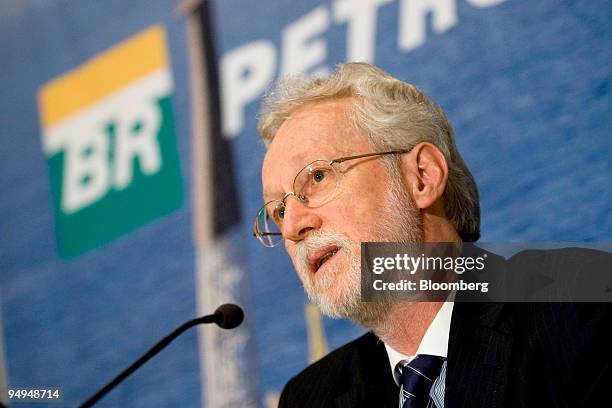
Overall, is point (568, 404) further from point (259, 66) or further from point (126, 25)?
point (126, 25)

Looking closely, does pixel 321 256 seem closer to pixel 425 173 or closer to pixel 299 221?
pixel 299 221

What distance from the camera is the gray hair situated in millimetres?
1842

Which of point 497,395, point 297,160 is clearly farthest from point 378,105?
point 497,395

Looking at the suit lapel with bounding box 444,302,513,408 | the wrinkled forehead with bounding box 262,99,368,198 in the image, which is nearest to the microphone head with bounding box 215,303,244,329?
the wrinkled forehead with bounding box 262,99,368,198

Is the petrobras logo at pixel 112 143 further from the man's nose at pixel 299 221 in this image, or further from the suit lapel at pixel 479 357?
the suit lapel at pixel 479 357

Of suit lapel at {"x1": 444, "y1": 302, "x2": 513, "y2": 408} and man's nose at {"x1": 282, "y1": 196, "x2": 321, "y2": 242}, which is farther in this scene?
man's nose at {"x1": 282, "y1": 196, "x2": 321, "y2": 242}

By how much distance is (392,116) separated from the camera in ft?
6.07

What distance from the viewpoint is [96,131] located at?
3.06m

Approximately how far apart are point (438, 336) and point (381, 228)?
0.80 ft

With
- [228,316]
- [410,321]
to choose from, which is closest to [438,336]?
[410,321]

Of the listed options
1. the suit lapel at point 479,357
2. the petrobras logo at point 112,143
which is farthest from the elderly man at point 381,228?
the petrobras logo at point 112,143

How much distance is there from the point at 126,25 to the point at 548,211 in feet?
5.53

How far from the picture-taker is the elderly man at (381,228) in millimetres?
1616

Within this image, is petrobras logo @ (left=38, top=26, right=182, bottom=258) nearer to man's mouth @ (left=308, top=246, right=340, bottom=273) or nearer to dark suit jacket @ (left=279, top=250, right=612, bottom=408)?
man's mouth @ (left=308, top=246, right=340, bottom=273)
